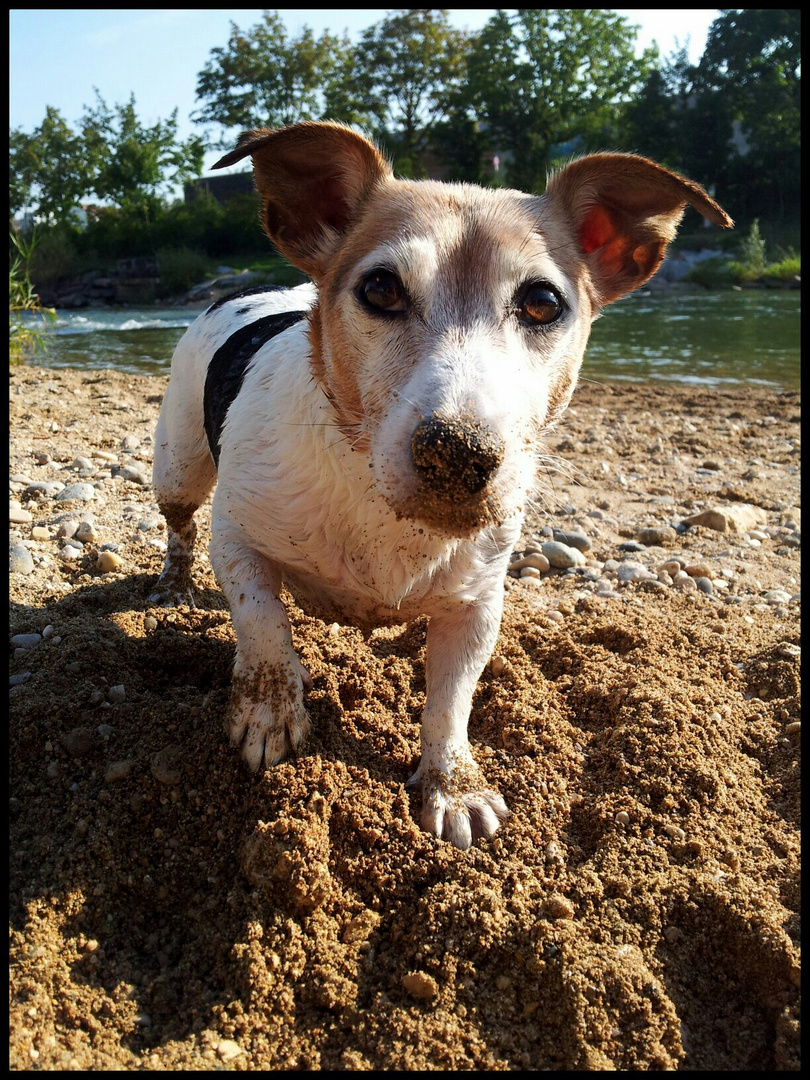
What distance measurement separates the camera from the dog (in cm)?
241

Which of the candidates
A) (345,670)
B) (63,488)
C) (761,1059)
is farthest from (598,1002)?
(63,488)

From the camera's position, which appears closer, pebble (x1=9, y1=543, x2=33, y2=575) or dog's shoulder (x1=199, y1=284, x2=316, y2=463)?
dog's shoulder (x1=199, y1=284, x2=316, y2=463)

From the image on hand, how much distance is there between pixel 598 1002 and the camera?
2195 millimetres

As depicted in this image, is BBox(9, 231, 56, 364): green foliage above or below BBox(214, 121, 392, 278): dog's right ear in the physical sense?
above

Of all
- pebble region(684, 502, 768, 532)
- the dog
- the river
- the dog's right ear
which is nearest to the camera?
the dog

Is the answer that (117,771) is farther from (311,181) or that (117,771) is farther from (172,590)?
(311,181)

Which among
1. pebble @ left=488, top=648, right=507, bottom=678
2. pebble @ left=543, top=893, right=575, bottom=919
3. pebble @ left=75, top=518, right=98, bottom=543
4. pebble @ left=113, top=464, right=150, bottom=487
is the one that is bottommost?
pebble @ left=543, top=893, right=575, bottom=919

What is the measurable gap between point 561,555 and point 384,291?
303cm

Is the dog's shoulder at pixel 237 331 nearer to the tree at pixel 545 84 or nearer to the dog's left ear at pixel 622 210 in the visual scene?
the dog's left ear at pixel 622 210

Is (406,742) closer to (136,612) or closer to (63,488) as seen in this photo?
(136,612)

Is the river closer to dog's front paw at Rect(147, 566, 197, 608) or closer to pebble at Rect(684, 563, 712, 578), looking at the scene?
pebble at Rect(684, 563, 712, 578)

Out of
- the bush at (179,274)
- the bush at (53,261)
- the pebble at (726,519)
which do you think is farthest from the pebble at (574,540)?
the bush at (53,261)

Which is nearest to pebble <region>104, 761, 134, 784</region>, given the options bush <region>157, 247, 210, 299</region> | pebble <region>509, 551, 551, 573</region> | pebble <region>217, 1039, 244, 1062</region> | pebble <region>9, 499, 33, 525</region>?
pebble <region>217, 1039, 244, 1062</region>

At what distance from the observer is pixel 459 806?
9.22ft
